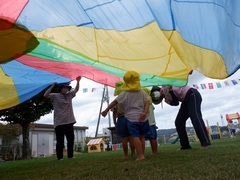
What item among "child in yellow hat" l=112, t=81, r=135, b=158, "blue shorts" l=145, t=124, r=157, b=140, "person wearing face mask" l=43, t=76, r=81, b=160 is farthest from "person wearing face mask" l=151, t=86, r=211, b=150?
"person wearing face mask" l=43, t=76, r=81, b=160

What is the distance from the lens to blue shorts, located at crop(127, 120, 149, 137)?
114 inches

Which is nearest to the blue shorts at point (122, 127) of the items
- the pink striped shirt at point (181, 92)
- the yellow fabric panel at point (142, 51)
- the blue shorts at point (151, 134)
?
the blue shorts at point (151, 134)

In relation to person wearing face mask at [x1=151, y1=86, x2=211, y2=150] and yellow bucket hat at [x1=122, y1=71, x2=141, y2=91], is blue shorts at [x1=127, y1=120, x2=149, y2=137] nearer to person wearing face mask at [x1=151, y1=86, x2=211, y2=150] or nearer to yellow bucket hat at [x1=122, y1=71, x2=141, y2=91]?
yellow bucket hat at [x1=122, y1=71, x2=141, y2=91]

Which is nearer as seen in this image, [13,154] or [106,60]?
[106,60]

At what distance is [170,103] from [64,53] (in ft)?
5.57

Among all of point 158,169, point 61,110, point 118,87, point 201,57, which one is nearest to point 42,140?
point 61,110

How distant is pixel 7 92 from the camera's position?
3807 millimetres

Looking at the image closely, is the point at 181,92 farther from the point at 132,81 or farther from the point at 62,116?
the point at 62,116

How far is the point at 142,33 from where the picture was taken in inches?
121

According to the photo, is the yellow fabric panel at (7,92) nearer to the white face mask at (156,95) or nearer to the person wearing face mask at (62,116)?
the person wearing face mask at (62,116)

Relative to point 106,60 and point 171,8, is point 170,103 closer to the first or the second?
point 106,60

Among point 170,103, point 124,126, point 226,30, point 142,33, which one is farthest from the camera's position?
point 170,103

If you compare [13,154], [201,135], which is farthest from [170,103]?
[13,154]

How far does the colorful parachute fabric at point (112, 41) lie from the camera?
2520mm
